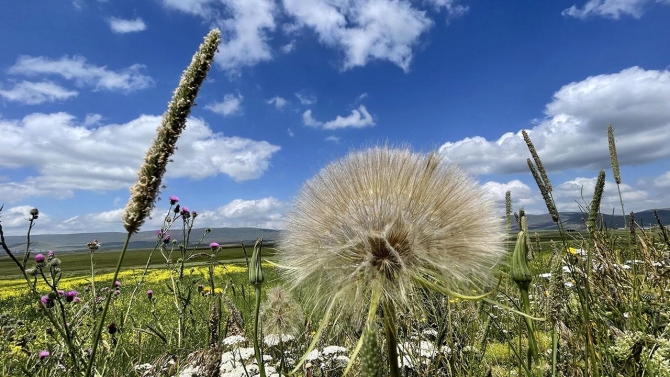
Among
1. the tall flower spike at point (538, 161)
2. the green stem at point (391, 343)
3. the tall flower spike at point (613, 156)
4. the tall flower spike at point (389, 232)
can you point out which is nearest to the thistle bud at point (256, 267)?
the tall flower spike at point (389, 232)

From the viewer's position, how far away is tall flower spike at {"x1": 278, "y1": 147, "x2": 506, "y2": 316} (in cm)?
214

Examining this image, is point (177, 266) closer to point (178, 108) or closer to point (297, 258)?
point (297, 258)

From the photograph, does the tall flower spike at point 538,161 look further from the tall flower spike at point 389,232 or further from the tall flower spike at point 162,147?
the tall flower spike at point 162,147

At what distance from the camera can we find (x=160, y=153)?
1244 millimetres

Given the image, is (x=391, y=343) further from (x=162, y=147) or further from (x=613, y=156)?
(x=613, y=156)

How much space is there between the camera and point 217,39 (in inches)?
54.3

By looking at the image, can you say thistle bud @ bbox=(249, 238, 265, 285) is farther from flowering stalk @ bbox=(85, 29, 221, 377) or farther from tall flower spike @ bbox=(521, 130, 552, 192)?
tall flower spike @ bbox=(521, 130, 552, 192)

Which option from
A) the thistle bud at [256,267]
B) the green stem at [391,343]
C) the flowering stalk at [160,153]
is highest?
the flowering stalk at [160,153]

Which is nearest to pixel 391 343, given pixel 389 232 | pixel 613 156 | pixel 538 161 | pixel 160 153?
pixel 389 232

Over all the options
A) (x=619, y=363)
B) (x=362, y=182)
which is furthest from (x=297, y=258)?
(x=619, y=363)

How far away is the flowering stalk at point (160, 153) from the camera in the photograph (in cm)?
121

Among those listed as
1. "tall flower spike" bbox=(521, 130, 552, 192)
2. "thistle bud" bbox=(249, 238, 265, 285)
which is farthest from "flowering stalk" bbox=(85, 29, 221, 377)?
"tall flower spike" bbox=(521, 130, 552, 192)

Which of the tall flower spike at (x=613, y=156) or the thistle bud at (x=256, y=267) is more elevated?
the tall flower spike at (x=613, y=156)

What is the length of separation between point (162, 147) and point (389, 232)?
1.33m
